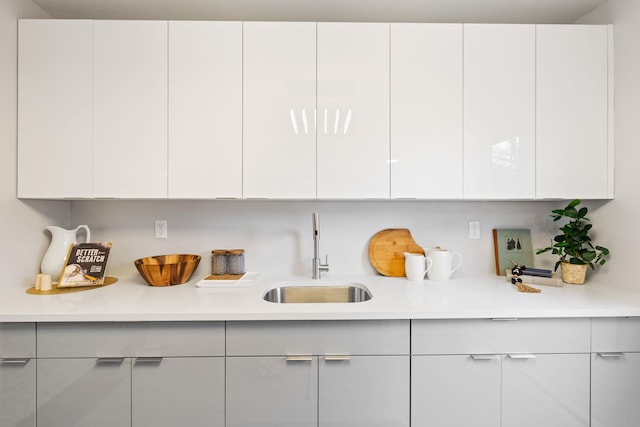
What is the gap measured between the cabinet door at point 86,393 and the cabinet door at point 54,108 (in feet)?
2.87

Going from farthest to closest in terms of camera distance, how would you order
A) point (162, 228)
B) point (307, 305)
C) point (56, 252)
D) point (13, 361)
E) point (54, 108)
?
point (162, 228)
point (56, 252)
point (54, 108)
point (307, 305)
point (13, 361)

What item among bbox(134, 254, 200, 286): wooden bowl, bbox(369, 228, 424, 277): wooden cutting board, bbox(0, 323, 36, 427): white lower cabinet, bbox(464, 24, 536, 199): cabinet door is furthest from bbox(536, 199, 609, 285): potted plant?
bbox(0, 323, 36, 427): white lower cabinet

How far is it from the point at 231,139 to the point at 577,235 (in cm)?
202

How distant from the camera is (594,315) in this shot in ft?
4.89

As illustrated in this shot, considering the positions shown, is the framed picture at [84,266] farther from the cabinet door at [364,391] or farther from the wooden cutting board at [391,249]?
the wooden cutting board at [391,249]

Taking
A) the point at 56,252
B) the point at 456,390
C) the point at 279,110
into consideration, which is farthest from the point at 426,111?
the point at 56,252

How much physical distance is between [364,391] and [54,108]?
212 cm

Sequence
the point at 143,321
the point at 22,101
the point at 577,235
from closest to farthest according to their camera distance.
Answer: the point at 143,321, the point at 22,101, the point at 577,235

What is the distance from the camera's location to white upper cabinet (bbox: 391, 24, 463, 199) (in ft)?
6.01

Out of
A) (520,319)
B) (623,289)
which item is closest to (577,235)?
(623,289)

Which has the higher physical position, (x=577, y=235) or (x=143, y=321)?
(x=577, y=235)

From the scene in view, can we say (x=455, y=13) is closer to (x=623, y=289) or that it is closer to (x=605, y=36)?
(x=605, y=36)

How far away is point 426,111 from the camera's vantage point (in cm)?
184

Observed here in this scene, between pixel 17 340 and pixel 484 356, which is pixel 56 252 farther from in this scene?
pixel 484 356
